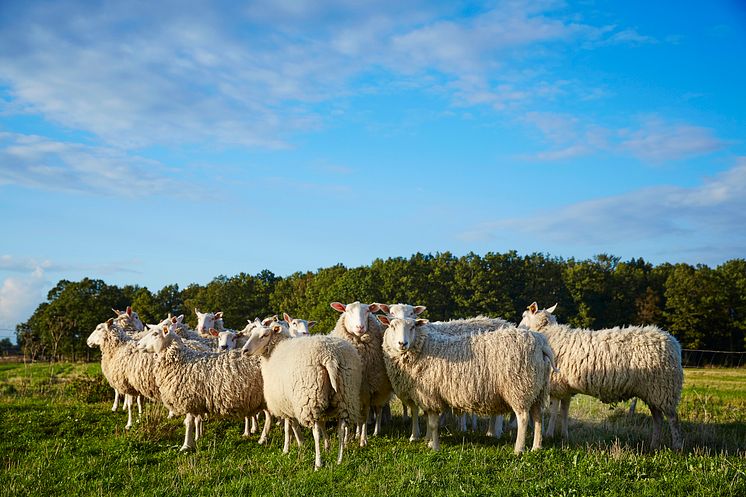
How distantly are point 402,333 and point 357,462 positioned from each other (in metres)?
2.61

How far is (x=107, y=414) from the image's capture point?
15.0 metres

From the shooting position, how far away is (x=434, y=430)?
35.7 feet

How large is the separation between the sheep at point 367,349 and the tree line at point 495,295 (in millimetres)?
36217

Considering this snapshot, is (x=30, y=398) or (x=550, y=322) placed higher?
(x=550, y=322)

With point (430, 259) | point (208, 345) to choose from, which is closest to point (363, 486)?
point (208, 345)

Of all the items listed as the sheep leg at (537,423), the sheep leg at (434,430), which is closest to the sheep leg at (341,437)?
the sheep leg at (434,430)

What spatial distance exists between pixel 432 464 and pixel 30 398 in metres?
14.0

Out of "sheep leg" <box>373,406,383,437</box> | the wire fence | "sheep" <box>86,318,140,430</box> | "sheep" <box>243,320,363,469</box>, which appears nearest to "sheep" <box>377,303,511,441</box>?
"sheep leg" <box>373,406,383,437</box>

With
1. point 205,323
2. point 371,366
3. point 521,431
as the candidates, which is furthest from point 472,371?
point 205,323

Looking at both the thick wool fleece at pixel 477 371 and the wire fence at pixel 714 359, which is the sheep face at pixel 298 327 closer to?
the thick wool fleece at pixel 477 371

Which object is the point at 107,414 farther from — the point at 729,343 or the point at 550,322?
the point at 729,343

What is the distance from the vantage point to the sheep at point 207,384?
464 inches

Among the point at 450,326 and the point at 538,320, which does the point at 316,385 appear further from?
the point at 538,320

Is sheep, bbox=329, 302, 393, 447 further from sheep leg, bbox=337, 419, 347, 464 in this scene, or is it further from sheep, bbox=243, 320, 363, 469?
sheep leg, bbox=337, 419, 347, 464
